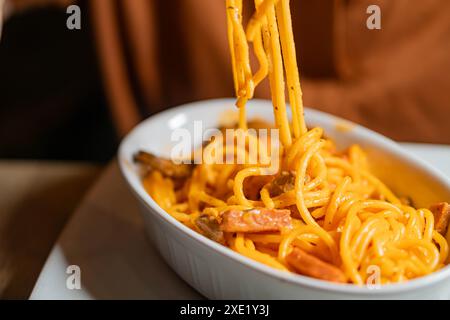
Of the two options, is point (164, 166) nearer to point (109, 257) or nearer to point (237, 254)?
point (109, 257)

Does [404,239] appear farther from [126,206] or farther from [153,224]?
[126,206]

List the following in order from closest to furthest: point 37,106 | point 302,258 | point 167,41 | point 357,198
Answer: point 302,258
point 357,198
point 167,41
point 37,106

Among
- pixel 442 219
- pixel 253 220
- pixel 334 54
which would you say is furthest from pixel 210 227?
pixel 334 54

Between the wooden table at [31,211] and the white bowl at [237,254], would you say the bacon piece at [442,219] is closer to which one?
the white bowl at [237,254]

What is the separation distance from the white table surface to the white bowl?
0.04 metres

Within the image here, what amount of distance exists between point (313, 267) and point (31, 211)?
0.65m

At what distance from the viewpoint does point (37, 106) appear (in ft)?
5.79

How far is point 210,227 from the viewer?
80 centimetres

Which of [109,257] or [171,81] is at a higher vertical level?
[171,81]

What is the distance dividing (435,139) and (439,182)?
2.04 ft

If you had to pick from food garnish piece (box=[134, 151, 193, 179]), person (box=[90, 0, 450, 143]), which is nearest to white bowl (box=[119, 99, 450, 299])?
food garnish piece (box=[134, 151, 193, 179])

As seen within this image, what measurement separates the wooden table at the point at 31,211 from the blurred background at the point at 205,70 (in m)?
0.40

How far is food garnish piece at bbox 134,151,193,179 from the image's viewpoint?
3.21ft
